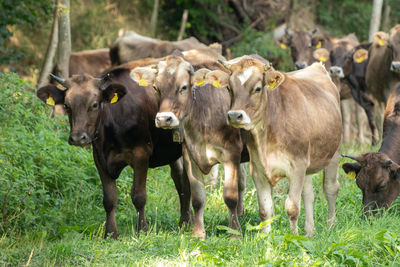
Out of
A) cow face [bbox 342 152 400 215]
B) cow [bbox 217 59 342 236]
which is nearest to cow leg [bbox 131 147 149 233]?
cow [bbox 217 59 342 236]

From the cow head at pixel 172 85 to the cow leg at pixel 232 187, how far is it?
2.66 feet

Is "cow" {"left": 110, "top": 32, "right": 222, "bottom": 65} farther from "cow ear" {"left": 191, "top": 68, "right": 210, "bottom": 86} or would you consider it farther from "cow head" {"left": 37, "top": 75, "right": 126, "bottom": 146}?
"cow ear" {"left": 191, "top": 68, "right": 210, "bottom": 86}

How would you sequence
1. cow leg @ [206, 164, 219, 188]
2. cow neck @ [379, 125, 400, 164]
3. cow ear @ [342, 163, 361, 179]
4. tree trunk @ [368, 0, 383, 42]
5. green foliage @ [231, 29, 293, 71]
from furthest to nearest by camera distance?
1. green foliage @ [231, 29, 293, 71]
2. tree trunk @ [368, 0, 383, 42]
3. cow leg @ [206, 164, 219, 188]
4. cow neck @ [379, 125, 400, 164]
5. cow ear @ [342, 163, 361, 179]

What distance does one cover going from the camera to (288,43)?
16.8 meters

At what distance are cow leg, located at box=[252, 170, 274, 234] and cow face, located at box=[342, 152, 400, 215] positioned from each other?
1.71 m

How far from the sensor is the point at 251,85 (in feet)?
20.3

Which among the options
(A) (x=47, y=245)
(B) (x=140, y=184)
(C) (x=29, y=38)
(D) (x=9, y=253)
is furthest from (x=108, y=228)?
(C) (x=29, y=38)

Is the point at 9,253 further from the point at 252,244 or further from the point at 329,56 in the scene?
the point at 329,56

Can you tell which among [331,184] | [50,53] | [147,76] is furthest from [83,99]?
[50,53]

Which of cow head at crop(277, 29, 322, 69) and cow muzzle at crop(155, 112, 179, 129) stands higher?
cow muzzle at crop(155, 112, 179, 129)

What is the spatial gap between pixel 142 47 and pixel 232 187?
9750 millimetres

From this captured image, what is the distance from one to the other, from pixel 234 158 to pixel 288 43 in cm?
1062

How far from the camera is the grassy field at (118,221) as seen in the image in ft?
18.6

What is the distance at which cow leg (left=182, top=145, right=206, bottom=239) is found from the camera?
22.6ft
